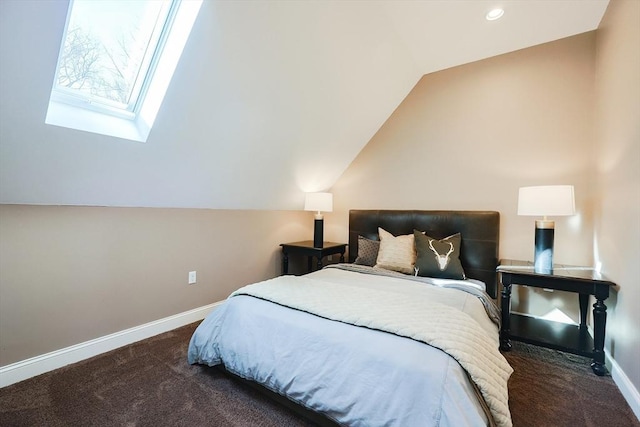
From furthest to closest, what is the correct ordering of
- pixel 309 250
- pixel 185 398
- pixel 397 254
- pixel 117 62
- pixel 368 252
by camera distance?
pixel 309 250
pixel 368 252
pixel 397 254
pixel 117 62
pixel 185 398

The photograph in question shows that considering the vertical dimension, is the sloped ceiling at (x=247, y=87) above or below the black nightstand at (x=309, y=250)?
above

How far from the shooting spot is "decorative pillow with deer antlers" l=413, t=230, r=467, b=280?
2598 mm

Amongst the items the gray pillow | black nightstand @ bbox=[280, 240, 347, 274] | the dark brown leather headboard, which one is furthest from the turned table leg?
black nightstand @ bbox=[280, 240, 347, 274]

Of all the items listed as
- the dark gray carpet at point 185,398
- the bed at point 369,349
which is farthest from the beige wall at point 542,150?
the bed at point 369,349

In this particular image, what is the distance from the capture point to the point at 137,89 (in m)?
1.96

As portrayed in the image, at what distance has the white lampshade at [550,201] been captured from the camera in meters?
2.21

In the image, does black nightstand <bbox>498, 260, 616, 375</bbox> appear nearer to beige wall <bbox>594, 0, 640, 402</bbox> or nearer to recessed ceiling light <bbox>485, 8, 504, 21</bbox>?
beige wall <bbox>594, 0, 640, 402</bbox>

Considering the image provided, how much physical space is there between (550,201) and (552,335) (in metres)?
1.06

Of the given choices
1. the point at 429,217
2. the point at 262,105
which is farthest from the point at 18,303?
the point at 429,217

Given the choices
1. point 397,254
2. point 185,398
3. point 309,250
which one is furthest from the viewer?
point 309,250

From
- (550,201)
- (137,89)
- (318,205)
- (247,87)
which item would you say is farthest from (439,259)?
(137,89)

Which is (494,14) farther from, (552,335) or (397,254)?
(552,335)

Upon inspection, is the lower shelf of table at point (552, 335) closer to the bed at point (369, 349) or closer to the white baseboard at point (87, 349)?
the bed at point (369, 349)

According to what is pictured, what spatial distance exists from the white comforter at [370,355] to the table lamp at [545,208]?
78 centimetres
